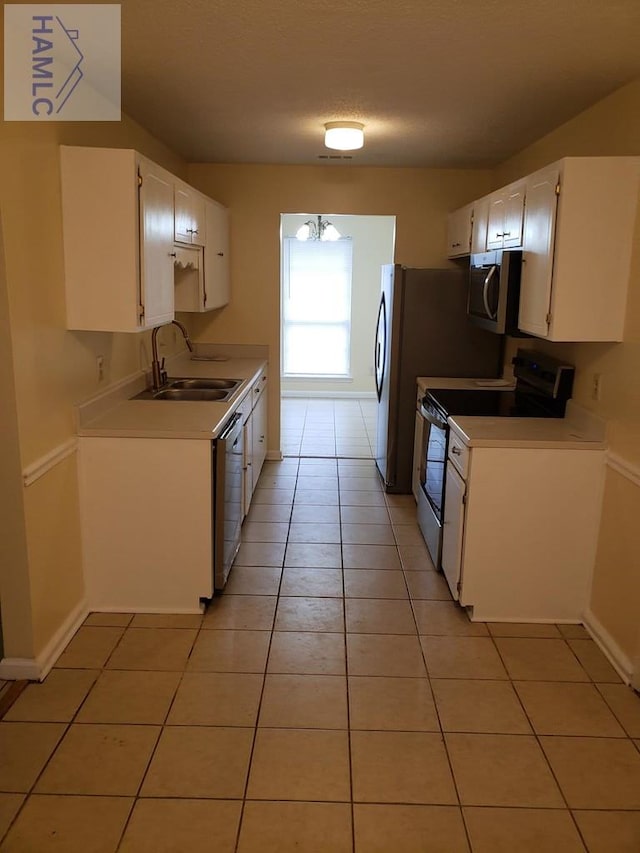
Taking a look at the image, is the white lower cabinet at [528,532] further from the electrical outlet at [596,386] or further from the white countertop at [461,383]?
the white countertop at [461,383]

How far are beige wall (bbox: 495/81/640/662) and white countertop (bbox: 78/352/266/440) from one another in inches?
67.3

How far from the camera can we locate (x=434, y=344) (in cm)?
490

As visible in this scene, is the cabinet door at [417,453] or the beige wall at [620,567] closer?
the beige wall at [620,567]

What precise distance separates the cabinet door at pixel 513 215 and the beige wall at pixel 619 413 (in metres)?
0.34

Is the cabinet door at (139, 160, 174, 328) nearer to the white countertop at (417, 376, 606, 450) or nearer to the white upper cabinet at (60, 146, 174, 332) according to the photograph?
the white upper cabinet at (60, 146, 174, 332)

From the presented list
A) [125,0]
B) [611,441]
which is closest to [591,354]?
[611,441]

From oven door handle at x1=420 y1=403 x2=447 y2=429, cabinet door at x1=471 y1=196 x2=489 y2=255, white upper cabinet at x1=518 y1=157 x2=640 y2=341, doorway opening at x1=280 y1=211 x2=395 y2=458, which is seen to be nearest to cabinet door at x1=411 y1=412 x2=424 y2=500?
oven door handle at x1=420 y1=403 x2=447 y2=429

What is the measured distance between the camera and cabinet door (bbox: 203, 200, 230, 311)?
15.1ft

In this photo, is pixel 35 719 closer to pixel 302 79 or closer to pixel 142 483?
pixel 142 483

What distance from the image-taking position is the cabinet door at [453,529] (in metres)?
3.25

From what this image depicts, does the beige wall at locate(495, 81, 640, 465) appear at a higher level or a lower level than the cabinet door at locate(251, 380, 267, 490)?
higher

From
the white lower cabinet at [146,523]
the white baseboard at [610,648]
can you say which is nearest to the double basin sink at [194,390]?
the white lower cabinet at [146,523]

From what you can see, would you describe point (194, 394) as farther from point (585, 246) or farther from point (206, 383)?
point (585, 246)

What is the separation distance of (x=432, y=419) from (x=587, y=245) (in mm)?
1405
